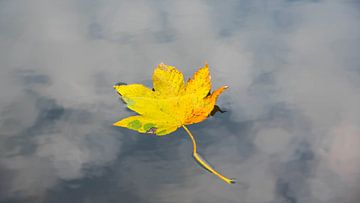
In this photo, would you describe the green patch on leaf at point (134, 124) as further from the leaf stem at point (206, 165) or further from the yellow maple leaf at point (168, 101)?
the leaf stem at point (206, 165)

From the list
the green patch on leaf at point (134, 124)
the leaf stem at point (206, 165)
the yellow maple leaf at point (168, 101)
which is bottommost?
the leaf stem at point (206, 165)

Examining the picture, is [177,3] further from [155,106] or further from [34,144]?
[34,144]

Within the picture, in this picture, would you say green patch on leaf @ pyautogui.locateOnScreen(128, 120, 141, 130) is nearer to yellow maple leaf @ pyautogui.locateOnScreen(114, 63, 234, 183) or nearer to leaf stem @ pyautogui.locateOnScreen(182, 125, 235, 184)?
yellow maple leaf @ pyautogui.locateOnScreen(114, 63, 234, 183)

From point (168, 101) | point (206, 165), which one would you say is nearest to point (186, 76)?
point (168, 101)

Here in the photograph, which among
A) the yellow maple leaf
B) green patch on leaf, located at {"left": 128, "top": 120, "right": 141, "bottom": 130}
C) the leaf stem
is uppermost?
the yellow maple leaf

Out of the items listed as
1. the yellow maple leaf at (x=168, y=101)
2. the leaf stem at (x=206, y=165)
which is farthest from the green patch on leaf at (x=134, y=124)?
the leaf stem at (x=206, y=165)

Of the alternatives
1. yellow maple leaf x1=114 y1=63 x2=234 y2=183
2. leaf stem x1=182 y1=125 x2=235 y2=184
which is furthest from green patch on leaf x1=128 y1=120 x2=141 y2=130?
leaf stem x1=182 y1=125 x2=235 y2=184
